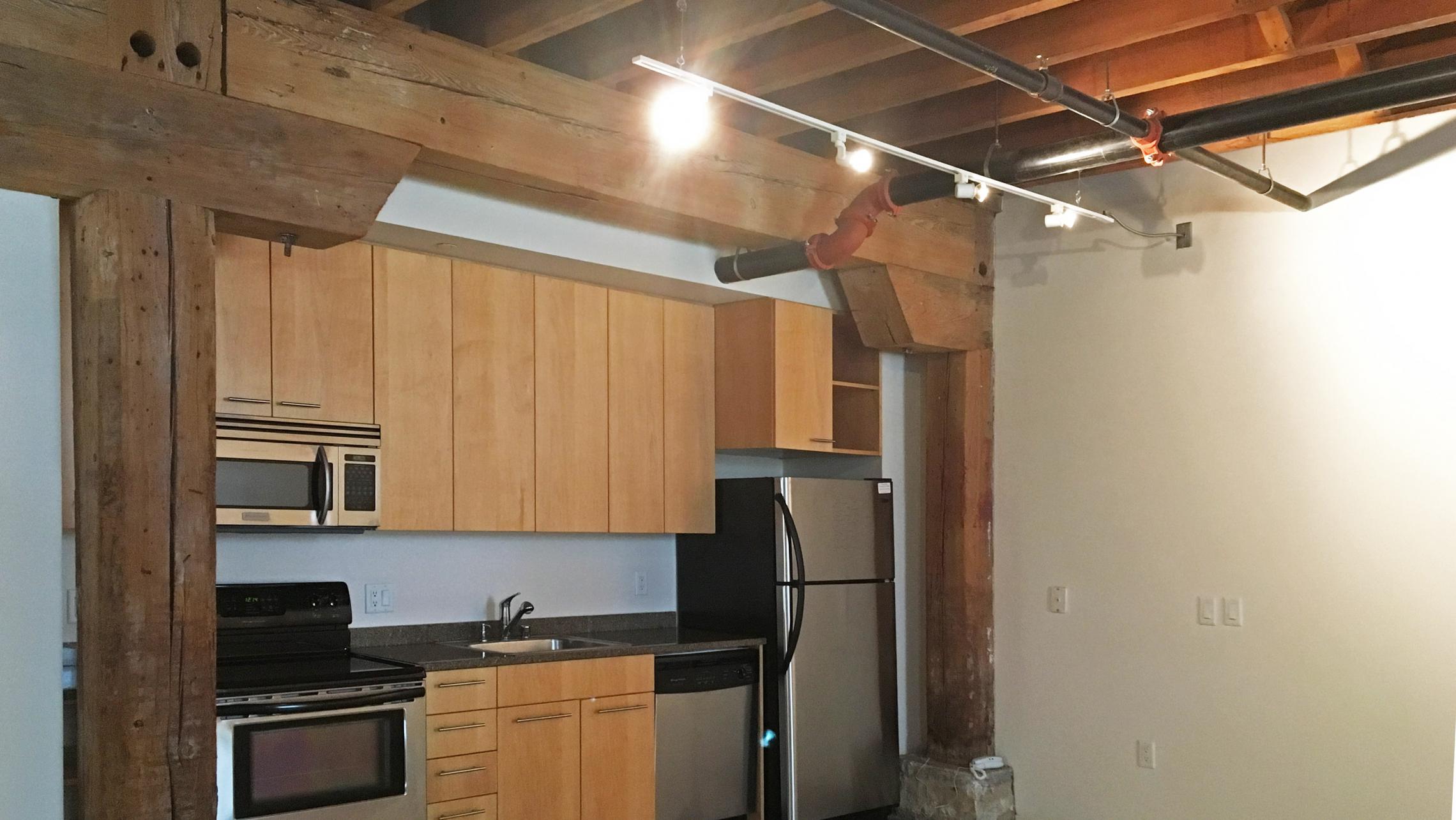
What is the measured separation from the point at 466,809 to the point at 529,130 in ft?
7.17

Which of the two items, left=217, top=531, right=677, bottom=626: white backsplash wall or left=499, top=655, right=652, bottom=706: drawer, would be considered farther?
left=217, top=531, right=677, bottom=626: white backsplash wall

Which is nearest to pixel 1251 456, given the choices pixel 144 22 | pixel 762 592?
pixel 762 592

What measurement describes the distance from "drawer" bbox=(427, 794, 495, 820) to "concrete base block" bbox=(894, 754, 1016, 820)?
2149mm

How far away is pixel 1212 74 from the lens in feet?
14.2

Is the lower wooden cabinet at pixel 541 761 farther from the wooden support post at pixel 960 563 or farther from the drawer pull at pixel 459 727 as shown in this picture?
the wooden support post at pixel 960 563

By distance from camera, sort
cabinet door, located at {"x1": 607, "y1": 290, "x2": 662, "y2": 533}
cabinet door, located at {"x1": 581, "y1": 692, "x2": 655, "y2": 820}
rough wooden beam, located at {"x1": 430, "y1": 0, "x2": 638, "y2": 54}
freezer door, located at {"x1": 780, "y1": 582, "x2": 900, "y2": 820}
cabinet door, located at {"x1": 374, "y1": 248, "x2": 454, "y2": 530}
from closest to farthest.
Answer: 1. rough wooden beam, located at {"x1": 430, "y1": 0, "x2": 638, "y2": 54}
2. cabinet door, located at {"x1": 374, "y1": 248, "x2": 454, "y2": 530}
3. cabinet door, located at {"x1": 581, "y1": 692, "x2": 655, "y2": 820}
4. cabinet door, located at {"x1": 607, "y1": 290, "x2": 662, "y2": 533}
5. freezer door, located at {"x1": 780, "y1": 582, "x2": 900, "y2": 820}

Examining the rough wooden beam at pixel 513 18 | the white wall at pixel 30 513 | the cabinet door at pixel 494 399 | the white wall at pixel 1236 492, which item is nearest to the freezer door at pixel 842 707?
the white wall at pixel 1236 492

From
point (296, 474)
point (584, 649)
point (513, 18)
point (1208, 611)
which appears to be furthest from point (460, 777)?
point (1208, 611)

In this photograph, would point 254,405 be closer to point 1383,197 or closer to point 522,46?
point 522,46

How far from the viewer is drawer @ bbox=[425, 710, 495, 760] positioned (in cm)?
412

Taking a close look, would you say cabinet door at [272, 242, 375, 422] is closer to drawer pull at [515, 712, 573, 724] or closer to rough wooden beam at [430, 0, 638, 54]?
rough wooden beam at [430, 0, 638, 54]

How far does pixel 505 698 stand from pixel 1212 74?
10.4 ft

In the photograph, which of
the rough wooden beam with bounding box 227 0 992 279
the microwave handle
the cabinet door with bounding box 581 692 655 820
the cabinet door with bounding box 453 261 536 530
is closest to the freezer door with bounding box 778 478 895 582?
the cabinet door with bounding box 581 692 655 820

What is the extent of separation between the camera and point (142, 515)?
119 inches
